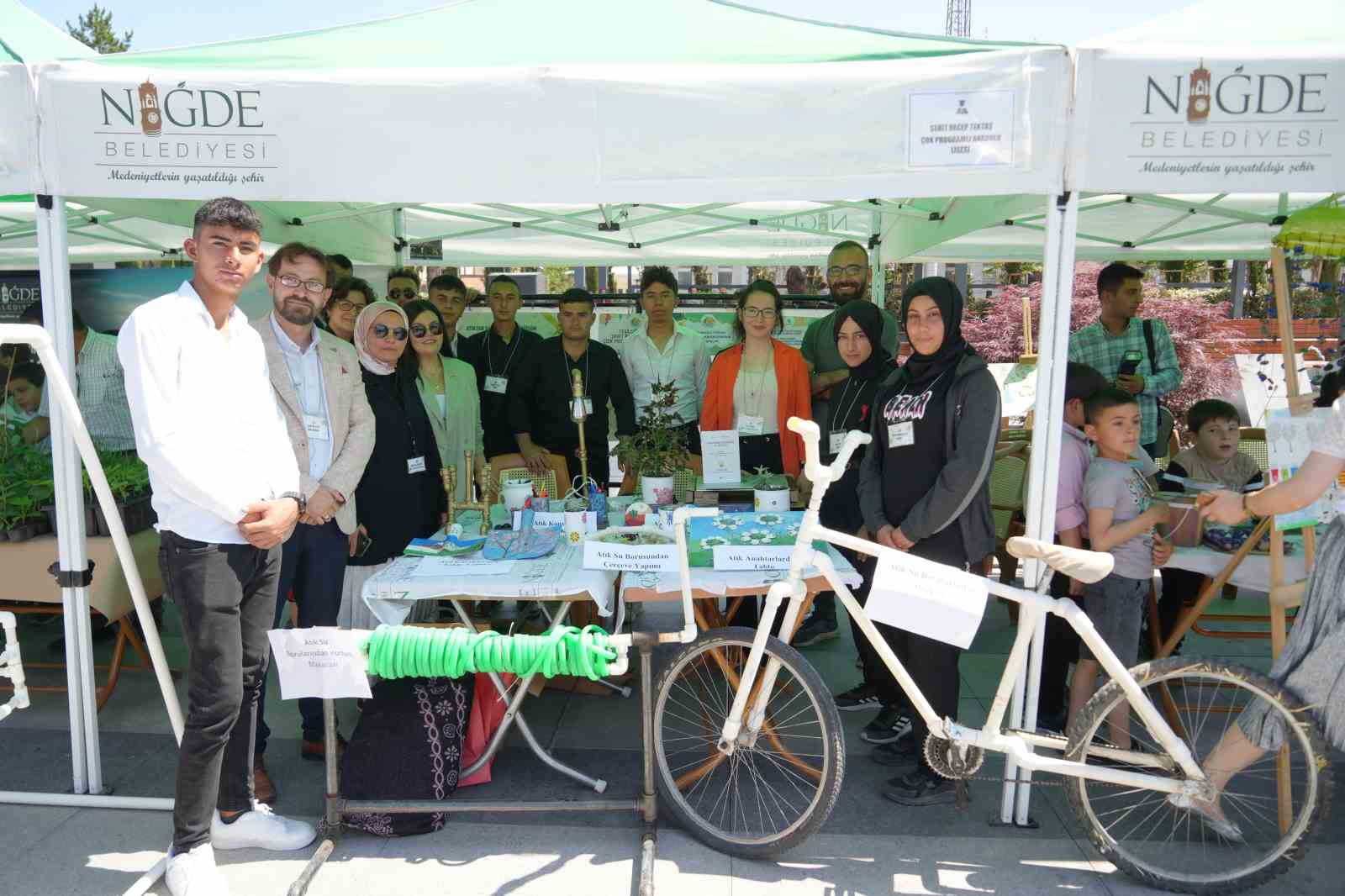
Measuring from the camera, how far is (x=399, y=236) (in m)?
Answer: 6.26

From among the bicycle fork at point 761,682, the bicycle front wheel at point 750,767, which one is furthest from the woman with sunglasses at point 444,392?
the bicycle fork at point 761,682

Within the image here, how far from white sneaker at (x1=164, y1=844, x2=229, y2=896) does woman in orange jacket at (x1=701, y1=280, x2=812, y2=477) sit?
2479 mm

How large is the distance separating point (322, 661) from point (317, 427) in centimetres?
85

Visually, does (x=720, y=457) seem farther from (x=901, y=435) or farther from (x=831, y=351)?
(x=831, y=351)

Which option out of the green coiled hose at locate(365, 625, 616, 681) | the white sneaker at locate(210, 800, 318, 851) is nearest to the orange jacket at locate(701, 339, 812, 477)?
the green coiled hose at locate(365, 625, 616, 681)

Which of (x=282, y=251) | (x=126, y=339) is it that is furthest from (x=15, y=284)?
(x=126, y=339)

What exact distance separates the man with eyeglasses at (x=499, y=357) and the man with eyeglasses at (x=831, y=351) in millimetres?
1484

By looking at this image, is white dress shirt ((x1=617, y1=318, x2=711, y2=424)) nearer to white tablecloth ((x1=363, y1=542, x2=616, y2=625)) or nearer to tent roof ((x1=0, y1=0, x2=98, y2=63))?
white tablecloth ((x1=363, y1=542, x2=616, y2=625))

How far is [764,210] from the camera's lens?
6.26 metres

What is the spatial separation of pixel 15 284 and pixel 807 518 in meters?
6.28

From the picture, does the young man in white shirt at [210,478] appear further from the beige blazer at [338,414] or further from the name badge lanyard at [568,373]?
the name badge lanyard at [568,373]

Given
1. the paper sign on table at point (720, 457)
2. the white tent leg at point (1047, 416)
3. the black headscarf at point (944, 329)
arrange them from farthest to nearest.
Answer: the paper sign on table at point (720, 457), the black headscarf at point (944, 329), the white tent leg at point (1047, 416)

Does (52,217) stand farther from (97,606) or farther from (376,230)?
(376,230)

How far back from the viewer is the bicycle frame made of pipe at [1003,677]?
228 cm
